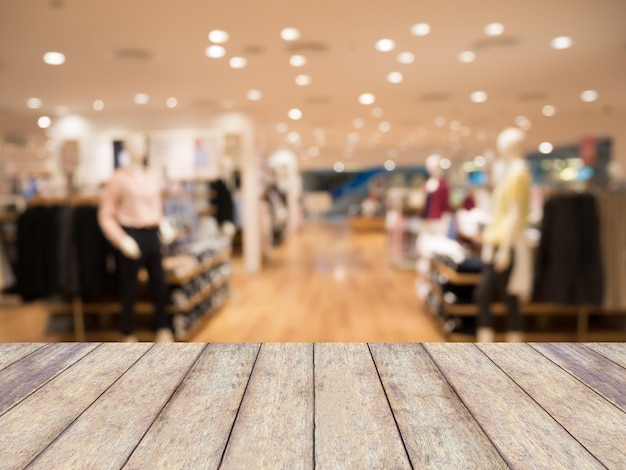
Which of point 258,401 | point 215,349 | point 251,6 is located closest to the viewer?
point 258,401

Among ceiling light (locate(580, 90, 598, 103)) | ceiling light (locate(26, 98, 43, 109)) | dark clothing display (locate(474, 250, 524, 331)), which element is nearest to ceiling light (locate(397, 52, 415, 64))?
dark clothing display (locate(474, 250, 524, 331))

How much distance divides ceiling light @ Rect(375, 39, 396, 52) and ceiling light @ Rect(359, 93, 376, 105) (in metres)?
2.54

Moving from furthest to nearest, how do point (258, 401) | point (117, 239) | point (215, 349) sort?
point (117, 239), point (215, 349), point (258, 401)

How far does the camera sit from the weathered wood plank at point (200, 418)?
86 cm

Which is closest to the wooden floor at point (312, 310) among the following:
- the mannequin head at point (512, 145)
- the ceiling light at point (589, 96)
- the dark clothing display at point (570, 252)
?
the dark clothing display at point (570, 252)

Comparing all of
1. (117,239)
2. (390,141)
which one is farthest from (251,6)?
(390,141)

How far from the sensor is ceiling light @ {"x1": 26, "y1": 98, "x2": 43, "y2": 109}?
761 centimetres

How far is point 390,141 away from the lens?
54.1 feet

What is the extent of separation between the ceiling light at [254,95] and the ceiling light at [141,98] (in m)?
1.48

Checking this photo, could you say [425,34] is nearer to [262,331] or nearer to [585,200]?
[585,200]

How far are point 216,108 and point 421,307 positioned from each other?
492 cm

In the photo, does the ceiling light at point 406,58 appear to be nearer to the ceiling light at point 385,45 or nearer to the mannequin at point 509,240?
the ceiling light at point 385,45

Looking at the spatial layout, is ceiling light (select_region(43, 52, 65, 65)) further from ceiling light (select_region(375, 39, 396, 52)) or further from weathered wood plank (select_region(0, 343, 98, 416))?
weathered wood plank (select_region(0, 343, 98, 416))

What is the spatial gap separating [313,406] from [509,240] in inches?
110
